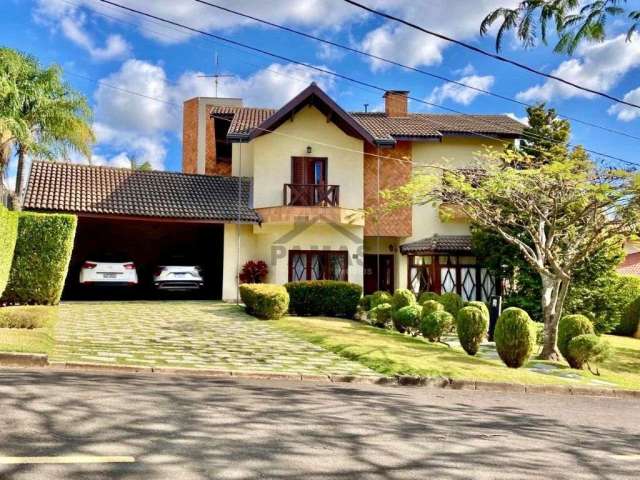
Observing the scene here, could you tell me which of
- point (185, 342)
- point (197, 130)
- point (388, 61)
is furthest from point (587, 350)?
point (197, 130)

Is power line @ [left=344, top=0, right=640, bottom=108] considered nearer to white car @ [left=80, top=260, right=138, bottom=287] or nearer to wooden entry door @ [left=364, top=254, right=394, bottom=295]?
white car @ [left=80, top=260, right=138, bottom=287]

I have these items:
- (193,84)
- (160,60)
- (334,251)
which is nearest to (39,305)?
(160,60)

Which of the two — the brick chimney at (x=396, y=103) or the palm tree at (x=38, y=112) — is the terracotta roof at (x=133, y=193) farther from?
the brick chimney at (x=396, y=103)

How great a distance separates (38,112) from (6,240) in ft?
40.4

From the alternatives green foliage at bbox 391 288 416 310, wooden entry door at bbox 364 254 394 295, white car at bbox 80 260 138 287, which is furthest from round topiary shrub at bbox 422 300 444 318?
white car at bbox 80 260 138 287

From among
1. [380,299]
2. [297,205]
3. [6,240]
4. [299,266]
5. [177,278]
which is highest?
[297,205]

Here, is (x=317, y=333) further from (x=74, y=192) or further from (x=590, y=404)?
(x=74, y=192)

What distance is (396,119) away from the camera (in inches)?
954

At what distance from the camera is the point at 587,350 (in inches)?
440

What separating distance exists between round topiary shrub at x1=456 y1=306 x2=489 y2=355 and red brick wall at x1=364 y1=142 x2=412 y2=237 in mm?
9528

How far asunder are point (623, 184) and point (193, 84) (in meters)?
20.9

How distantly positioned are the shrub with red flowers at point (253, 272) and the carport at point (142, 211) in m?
1.59

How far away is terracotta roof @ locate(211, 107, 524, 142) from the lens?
21.2 m

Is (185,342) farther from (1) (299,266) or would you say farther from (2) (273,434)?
(1) (299,266)
